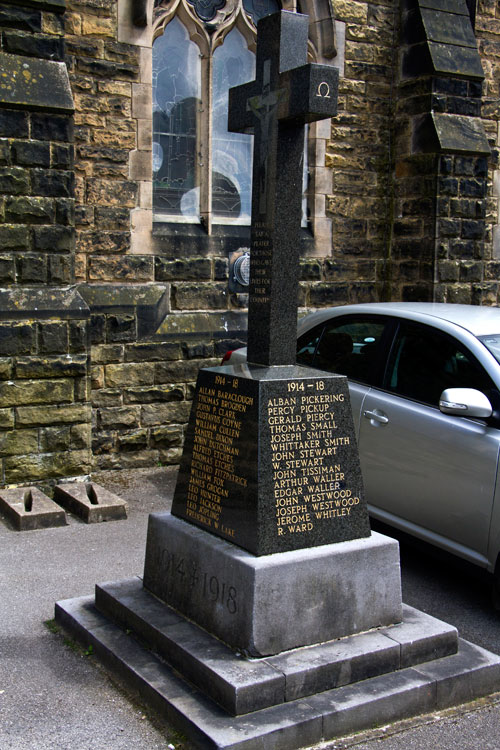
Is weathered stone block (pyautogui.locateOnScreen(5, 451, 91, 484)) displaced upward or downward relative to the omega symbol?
downward

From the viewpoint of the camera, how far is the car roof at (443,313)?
525 cm

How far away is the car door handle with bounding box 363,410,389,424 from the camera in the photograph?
545cm

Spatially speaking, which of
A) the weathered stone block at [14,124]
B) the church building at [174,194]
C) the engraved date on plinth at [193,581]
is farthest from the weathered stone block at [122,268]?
the engraved date on plinth at [193,581]

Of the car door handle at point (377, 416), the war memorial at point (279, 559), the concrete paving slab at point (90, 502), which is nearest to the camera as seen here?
the war memorial at point (279, 559)

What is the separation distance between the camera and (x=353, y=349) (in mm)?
6023

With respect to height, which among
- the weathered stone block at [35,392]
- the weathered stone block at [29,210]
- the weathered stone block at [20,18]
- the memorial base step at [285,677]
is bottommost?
the memorial base step at [285,677]

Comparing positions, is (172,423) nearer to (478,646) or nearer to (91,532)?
(91,532)

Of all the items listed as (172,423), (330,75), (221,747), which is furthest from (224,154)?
(221,747)

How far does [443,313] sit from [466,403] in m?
1.11

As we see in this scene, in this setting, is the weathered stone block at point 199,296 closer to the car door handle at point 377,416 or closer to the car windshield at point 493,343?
the car door handle at point 377,416

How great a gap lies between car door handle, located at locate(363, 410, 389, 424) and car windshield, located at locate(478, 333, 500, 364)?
0.79 m

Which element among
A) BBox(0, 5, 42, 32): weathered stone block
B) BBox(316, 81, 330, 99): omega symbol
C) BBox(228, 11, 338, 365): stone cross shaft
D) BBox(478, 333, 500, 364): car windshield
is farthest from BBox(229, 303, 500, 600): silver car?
BBox(0, 5, 42, 32): weathered stone block

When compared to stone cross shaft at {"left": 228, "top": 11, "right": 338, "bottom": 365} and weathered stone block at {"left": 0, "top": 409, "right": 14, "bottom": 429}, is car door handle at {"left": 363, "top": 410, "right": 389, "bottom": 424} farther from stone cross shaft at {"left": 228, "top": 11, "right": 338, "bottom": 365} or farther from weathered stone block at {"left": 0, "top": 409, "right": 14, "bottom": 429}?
weathered stone block at {"left": 0, "top": 409, "right": 14, "bottom": 429}

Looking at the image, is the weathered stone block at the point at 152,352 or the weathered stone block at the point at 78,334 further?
the weathered stone block at the point at 152,352
